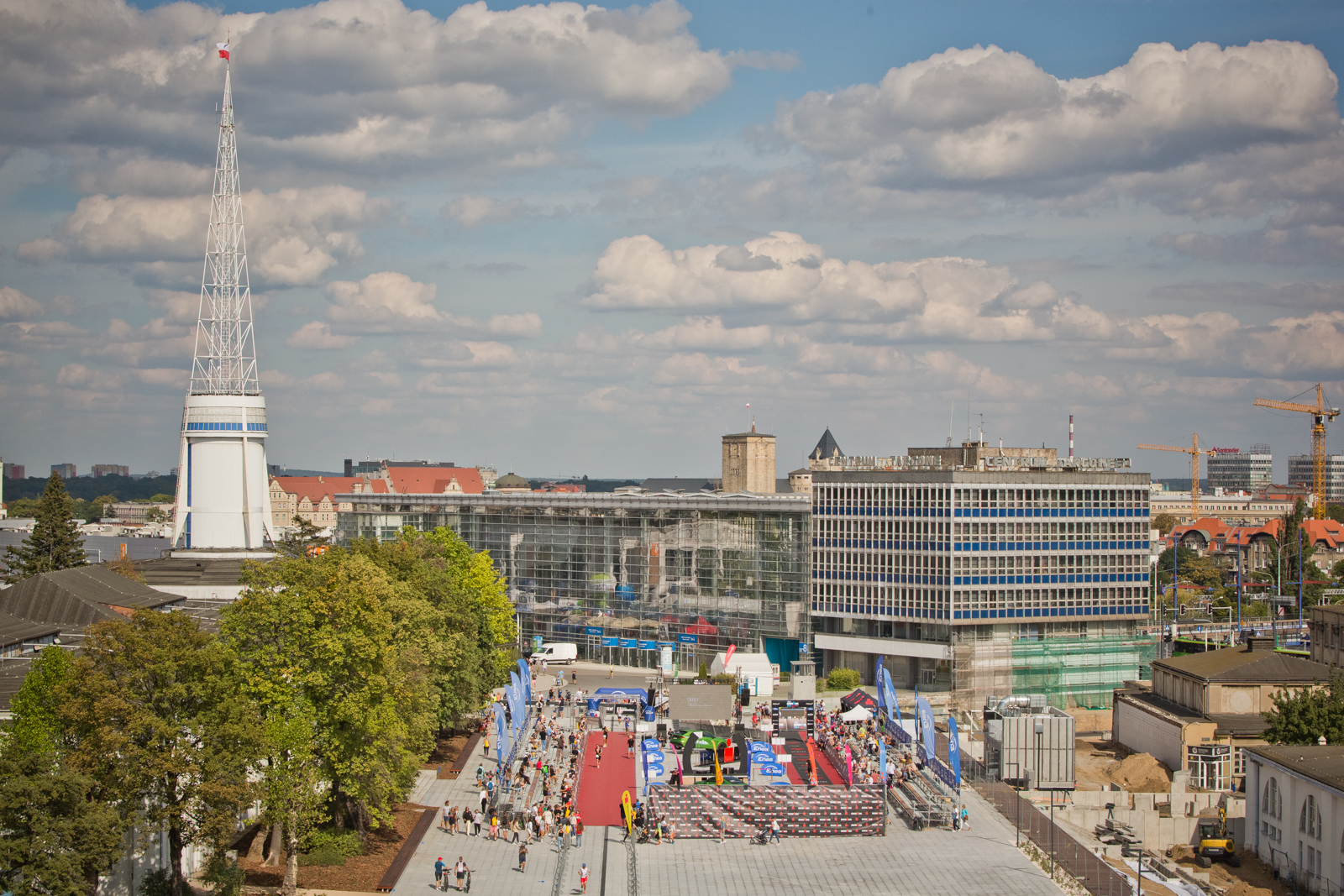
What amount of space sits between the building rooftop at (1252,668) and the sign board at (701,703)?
1132 inches

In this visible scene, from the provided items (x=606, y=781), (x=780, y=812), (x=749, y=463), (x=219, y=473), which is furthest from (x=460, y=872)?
(x=749, y=463)

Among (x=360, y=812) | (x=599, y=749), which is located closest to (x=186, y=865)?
(x=360, y=812)

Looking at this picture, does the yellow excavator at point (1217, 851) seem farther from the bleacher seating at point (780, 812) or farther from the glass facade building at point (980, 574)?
the glass facade building at point (980, 574)

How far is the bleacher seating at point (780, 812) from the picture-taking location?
5650cm

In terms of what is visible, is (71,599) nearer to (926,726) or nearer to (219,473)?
(926,726)

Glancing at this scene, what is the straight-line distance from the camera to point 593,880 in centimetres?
4884

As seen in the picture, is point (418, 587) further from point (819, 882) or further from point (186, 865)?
point (819, 882)

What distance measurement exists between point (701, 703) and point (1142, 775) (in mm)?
25151

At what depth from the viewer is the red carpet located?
59875 millimetres

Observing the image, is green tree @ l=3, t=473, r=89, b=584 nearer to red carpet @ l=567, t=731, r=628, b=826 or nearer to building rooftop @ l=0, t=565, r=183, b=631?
building rooftop @ l=0, t=565, r=183, b=631

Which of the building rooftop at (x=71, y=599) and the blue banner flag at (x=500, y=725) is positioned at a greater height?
the building rooftop at (x=71, y=599)

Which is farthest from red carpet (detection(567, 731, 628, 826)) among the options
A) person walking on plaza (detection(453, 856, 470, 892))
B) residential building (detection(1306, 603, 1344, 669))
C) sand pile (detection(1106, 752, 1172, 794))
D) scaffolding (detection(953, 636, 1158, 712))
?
residential building (detection(1306, 603, 1344, 669))

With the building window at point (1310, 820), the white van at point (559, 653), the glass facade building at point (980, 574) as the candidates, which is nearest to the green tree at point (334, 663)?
the building window at point (1310, 820)

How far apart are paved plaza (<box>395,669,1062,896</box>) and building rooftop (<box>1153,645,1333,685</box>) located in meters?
24.9
